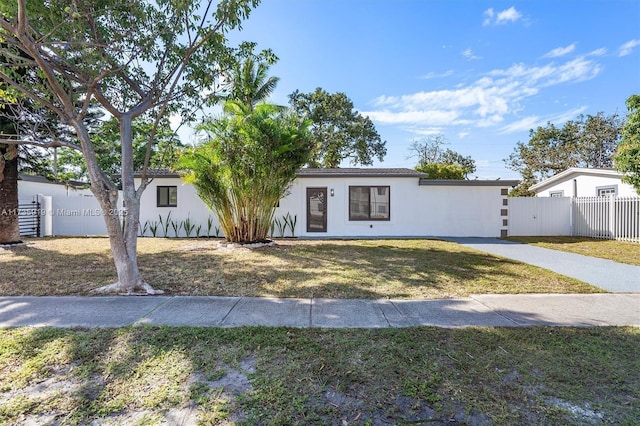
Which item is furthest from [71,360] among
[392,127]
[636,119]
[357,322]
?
[392,127]

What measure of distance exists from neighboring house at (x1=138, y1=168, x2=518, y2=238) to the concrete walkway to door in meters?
3.18

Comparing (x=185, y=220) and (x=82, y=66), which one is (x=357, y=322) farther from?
(x=185, y=220)

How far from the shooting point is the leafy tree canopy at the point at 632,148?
32.9 ft

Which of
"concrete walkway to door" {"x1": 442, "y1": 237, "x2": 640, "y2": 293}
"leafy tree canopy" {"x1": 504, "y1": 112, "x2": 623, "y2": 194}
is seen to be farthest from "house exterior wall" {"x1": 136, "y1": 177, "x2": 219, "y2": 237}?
"leafy tree canopy" {"x1": 504, "y1": 112, "x2": 623, "y2": 194}

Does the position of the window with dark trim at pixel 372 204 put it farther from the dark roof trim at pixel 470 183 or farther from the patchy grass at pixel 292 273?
the patchy grass at pixel 292 273

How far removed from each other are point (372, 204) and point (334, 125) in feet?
42.2

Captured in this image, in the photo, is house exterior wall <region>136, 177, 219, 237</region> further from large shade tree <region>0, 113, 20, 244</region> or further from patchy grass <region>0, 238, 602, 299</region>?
patchy grass <region>0, 238, 602, 299</region>

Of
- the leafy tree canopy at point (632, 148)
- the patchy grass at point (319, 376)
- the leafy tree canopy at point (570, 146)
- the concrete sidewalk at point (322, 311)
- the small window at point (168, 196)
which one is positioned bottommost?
the patchy grass at point (319, 376)

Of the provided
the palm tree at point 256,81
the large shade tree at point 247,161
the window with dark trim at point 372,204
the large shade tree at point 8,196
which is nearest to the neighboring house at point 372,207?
the window with dark trim at point 372,204

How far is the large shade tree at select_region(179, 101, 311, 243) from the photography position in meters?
8.98

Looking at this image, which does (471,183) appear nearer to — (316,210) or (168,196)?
(316,210)

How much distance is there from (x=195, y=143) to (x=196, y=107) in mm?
3585

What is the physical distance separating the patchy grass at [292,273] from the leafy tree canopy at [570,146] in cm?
2301

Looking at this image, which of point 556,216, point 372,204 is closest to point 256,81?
point 372,204
